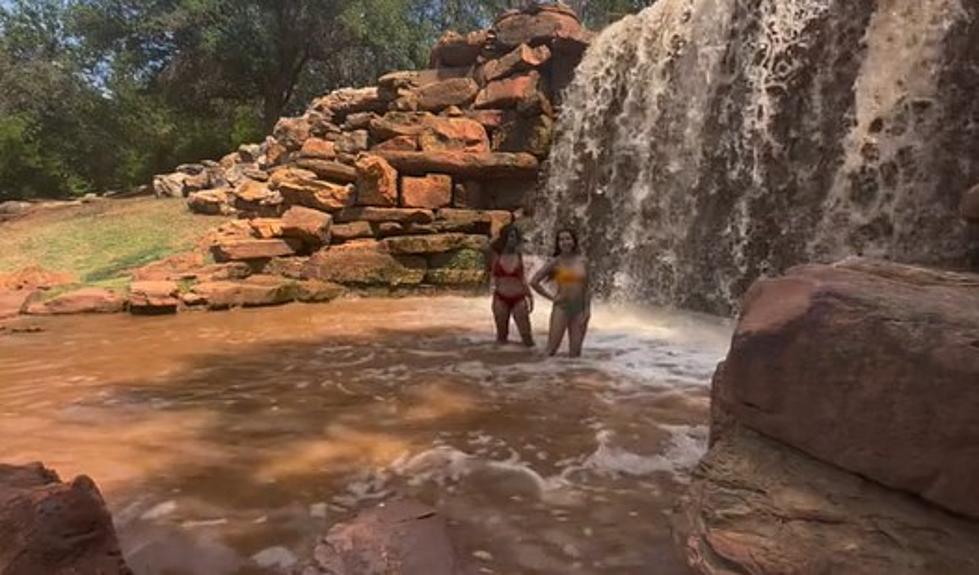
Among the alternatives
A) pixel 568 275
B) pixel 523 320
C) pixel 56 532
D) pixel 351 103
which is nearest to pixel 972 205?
pixel 568 275

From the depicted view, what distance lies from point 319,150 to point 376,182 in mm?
2565

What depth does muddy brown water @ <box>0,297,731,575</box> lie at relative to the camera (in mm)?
3111

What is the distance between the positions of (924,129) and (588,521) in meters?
7.39

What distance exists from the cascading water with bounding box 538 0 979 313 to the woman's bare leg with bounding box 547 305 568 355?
4051mm

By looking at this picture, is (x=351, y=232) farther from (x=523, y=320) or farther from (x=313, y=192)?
(x=523, y=320)

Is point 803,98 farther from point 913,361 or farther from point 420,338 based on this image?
point 913,361

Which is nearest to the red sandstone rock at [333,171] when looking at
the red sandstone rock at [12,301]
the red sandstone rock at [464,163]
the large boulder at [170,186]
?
the red sandstone rock at [464,163]

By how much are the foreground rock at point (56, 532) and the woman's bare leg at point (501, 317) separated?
5128 mm

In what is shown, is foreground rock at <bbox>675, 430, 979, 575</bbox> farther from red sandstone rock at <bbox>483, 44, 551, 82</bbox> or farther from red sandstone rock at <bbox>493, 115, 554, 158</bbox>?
red sandstone rock at <bbox>483, 44, 551, 82</bbox>

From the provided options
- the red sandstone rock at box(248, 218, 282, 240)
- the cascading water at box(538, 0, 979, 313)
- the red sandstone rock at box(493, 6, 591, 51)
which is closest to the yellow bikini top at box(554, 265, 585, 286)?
the cascading water at box(538, 0, 979, 313)

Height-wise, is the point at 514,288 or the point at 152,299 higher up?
the point at 514,288

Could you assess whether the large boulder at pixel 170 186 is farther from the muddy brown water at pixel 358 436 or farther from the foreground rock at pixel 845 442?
the foreground rock at pixel 845 442

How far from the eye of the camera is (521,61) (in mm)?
13352

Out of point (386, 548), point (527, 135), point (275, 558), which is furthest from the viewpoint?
point (527, 135)
